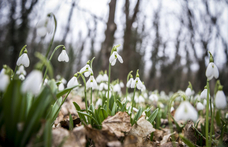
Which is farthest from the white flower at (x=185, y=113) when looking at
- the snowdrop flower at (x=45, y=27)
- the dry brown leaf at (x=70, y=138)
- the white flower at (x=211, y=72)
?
the snowdrop flower at (x=45, y=27)

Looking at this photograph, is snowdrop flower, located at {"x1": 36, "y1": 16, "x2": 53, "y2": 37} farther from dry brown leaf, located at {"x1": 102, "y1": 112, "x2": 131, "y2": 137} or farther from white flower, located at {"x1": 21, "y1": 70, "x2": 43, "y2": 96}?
dry brown leaf, located at {"x1": 102, "y1": 112, "x2": 131, "y2": 137}

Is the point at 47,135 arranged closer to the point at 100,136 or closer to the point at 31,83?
the point at 31,83

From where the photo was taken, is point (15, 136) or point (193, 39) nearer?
point (15, 136)

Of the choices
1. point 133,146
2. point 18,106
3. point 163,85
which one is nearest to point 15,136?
point 18,106

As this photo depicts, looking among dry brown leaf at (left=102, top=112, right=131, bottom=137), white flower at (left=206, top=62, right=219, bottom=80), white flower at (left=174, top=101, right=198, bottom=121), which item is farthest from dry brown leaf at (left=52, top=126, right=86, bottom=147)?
white flower at (left=206, top=62, right=219, bottom=80)

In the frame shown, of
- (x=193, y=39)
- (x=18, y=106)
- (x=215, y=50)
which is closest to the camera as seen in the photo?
(x=18, y=106)

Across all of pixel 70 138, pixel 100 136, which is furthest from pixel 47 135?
pixel 100 136

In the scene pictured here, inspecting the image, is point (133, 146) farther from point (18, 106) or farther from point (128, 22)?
point (128, 22)
